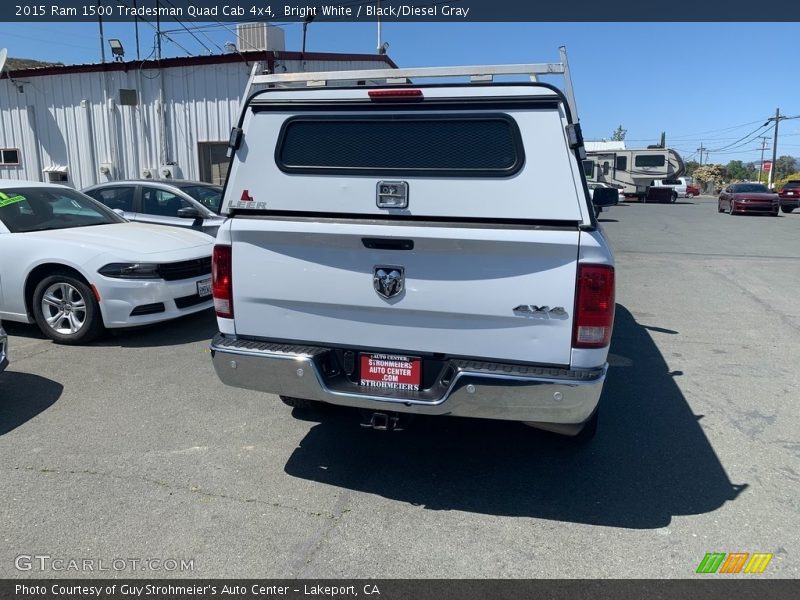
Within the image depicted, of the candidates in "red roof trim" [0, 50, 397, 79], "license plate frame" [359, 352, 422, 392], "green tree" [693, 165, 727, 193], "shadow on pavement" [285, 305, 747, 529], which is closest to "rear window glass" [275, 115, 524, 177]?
"license plate frame" [359, 352, 422, 392]

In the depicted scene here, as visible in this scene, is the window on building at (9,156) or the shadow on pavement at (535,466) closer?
the shadow on pavement at (535,466)

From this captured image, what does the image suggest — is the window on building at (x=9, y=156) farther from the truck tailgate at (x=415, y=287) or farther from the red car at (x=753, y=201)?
the red car at (x=753, y=201)

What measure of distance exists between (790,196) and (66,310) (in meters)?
34.5

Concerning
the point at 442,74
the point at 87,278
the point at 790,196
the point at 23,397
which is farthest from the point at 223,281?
the point at 790,196

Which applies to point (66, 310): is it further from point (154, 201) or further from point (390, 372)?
point (390, 372)

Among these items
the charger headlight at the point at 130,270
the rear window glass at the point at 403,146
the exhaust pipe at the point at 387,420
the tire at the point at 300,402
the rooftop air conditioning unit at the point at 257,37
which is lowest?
the tire at the point at 300,402

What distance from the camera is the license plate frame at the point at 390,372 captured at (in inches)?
131

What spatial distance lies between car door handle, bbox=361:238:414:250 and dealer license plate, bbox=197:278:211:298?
3803mm

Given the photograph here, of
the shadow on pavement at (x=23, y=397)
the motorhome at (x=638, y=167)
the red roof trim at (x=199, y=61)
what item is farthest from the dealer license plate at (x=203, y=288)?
the motorhome at (x=638, y=167)

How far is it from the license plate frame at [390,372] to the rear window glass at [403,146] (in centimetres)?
99

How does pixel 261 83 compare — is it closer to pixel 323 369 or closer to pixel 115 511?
pixel 323 369

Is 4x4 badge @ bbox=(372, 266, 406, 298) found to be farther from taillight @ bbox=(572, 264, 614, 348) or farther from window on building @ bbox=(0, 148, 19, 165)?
window on building @ bbox=(0, 148, 19, 165)

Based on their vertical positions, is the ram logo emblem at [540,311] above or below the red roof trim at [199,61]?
below

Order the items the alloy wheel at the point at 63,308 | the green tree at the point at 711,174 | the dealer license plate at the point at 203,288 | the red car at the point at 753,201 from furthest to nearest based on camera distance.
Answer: the green tree at the point at 711,174, the red car at the point at 753,201, the dealer license plate at the point at 203,288, the alloy wheel at the point at 63,308
